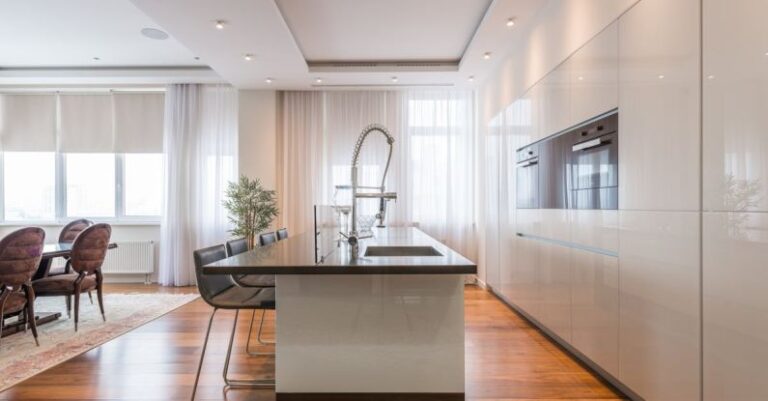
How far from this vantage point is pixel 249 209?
4.77m

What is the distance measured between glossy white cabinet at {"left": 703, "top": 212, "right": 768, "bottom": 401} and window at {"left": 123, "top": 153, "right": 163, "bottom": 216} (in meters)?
6.31

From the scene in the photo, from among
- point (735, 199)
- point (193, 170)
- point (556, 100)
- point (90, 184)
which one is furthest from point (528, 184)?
point (90, 184)

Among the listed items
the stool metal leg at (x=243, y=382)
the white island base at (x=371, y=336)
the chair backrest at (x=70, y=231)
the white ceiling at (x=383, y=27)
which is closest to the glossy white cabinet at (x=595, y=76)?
the white ceiling at (x=383, y=27)

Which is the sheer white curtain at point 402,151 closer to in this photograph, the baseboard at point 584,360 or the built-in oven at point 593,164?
the baseboard at point 584,360

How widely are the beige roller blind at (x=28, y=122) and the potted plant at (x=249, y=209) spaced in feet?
A: 10.7

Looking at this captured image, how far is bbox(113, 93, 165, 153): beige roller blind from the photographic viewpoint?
5.59m

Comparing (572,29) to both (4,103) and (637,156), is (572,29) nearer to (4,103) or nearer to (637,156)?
(637,156)

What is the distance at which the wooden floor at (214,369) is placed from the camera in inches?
86.4

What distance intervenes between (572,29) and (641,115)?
104 cm

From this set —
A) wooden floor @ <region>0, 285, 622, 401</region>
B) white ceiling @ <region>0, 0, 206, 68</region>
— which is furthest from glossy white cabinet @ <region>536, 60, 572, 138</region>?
white ceiling @ <region>0, 0, 206, 68</region>

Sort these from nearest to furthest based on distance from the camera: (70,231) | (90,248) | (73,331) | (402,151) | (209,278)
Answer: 1. (209,278)
2. (73,331)
3. (90,248)
4. (70,231)
5. (402,151)

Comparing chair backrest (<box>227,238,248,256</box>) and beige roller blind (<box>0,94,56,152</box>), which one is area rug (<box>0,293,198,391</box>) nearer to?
chair backrest (<box>227,238,248,256</box>)

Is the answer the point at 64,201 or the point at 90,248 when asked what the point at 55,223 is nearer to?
the point at 64,201

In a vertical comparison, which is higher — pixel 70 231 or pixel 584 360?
pixel 70 231
